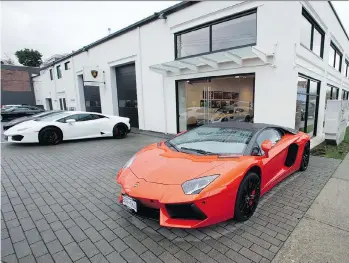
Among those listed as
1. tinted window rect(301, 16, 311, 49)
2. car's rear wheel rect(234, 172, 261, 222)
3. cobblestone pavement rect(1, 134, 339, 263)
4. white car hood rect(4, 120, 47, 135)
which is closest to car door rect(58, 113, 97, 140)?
white car hood rect(4, 120, 47, 135)

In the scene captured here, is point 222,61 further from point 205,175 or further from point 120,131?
point 205,175

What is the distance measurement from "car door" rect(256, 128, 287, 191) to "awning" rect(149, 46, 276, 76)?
3.14 m

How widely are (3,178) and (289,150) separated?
565 cm

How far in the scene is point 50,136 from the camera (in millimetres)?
7215

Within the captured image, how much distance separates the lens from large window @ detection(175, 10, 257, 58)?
661cm

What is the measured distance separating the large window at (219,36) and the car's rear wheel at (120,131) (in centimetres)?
387

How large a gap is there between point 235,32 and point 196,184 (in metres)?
6.43

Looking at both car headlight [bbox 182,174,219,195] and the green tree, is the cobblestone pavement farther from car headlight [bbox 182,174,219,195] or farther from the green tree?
the green tree

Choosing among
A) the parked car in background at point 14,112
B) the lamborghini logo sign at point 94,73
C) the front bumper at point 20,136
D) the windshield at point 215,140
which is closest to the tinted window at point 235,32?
the windshield at point 215,140

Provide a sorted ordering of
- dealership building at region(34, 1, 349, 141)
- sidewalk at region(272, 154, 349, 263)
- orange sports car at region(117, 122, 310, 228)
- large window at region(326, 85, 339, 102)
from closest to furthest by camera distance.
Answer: sidewalk at region(272, 154, 349, 263) → orange sports car at region(117, 122, 310, 228) → dealership building at region(34, 1, 349, 141) → large window at region(326, 85, 339, 102)

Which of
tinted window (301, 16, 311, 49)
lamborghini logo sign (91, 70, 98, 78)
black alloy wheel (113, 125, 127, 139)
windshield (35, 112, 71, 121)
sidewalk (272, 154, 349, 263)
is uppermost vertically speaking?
tinted window (301, 16, 311, 49)

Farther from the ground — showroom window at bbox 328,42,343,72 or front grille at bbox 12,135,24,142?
showroom window at bbox 328,42,343,72

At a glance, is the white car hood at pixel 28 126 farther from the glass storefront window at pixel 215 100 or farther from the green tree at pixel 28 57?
the green tree at pixel 28 57

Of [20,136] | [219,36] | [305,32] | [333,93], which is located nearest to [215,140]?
[219,36]
